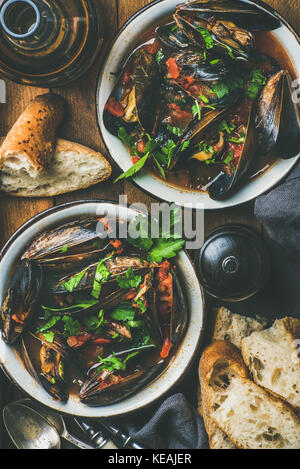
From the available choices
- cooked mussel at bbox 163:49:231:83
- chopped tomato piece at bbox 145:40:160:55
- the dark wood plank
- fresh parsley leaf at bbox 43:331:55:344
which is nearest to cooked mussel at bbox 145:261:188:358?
fresh parsley leaf at bbox 43:331:55:344

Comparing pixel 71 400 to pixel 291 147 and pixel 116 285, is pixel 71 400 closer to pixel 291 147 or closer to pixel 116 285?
pixel 116 285

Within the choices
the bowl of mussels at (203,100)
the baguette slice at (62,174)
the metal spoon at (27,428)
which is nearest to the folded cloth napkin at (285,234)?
the bowl of mussels at (203,100)

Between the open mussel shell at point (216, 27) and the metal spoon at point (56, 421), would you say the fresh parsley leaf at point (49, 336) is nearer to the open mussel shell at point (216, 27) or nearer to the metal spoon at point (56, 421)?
the metal spoon at point (56, 421)

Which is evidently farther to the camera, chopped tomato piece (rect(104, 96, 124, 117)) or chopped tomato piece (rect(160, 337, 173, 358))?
chopped tomato piece (rect(160, 337, 173, 358))

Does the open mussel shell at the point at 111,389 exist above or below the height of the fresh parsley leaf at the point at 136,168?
below

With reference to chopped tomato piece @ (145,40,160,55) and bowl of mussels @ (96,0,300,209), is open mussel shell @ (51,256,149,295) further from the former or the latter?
chopped tomato piece @ (145,40,160,55)

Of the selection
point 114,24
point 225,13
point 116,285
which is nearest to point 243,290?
point 116,285

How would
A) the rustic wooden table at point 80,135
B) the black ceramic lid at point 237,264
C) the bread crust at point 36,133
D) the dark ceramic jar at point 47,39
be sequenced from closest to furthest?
the dark ceramic jar at point 47,39 → the black ceramic lid at point 237,264 → the bread crust at point 36,133 → the rustic wooden table at point 80,135
